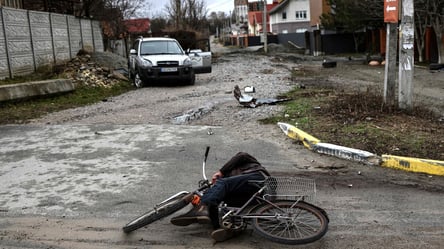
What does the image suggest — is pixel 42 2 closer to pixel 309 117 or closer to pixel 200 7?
pixel 309 117

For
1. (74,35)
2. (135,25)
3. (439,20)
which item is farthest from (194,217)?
(135,25)

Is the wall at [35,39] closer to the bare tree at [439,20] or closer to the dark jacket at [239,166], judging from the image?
the dark jacket at [239,166]

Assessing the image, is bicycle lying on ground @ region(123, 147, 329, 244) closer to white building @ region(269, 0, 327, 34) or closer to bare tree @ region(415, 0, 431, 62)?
bare tree @ region(415, 0, 431, 62)

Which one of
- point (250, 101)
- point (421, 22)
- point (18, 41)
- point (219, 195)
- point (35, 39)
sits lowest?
point (219, 195)

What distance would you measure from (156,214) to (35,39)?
15426 mm

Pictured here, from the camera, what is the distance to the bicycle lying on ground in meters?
4.12

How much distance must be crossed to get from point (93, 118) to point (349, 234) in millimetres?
7869

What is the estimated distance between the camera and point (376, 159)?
644 centimetres

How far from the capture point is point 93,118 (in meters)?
10.9

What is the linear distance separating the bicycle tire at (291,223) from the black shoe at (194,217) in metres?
0.46

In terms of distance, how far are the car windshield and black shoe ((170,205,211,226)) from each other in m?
14.3

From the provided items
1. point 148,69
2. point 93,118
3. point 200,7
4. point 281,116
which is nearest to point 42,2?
point 148,69

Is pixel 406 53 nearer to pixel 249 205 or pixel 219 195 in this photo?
pixel 249 205

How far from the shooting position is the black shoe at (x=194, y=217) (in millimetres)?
4402
